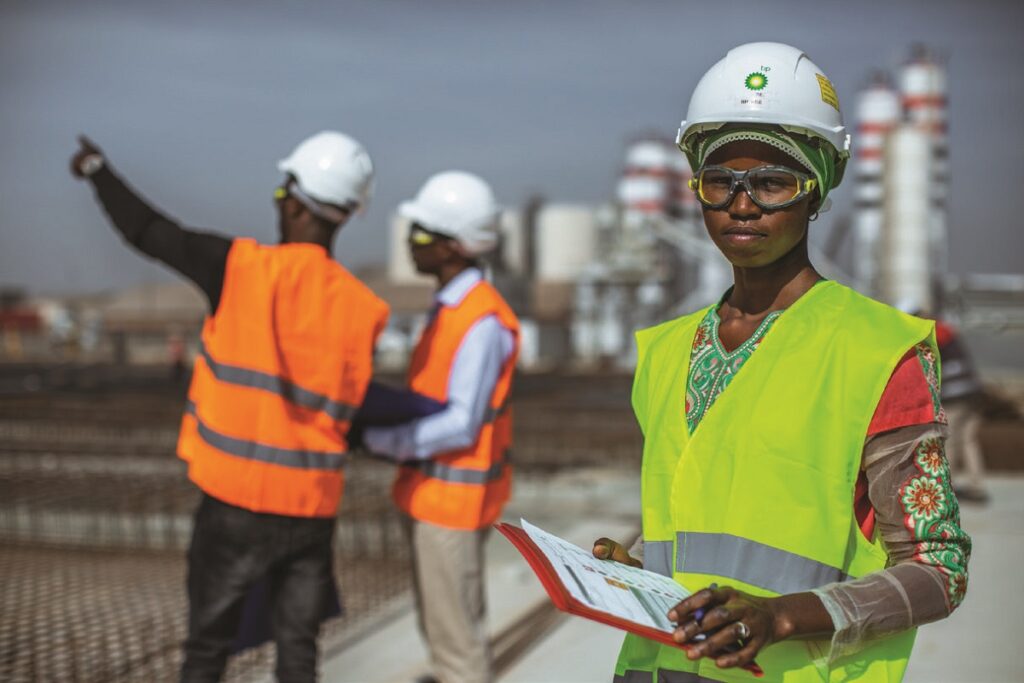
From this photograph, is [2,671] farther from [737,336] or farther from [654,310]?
[654,310]

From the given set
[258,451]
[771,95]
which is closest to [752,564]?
[771,95]

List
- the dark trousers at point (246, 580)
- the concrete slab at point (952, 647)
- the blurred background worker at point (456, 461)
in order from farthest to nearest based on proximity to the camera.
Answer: the concrete slab at point (952, 647)
the blurred background worker at point (456, 461)
the dark trousers at point (246, 580)

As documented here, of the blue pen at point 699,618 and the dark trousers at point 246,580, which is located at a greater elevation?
the blue pen at point 699,618

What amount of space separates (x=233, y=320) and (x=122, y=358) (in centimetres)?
4303

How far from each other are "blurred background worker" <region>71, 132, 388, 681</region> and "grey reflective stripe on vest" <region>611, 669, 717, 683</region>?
1637 mm

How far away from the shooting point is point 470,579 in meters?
3.92

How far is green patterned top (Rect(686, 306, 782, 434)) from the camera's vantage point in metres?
1.82

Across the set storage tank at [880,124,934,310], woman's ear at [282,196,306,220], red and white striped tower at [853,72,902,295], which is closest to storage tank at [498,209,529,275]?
red and white striped tower at [853,72,902,295]

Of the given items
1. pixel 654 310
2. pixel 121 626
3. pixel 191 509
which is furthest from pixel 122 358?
pixel 121 626

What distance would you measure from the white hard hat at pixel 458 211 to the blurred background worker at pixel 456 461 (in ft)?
0.73

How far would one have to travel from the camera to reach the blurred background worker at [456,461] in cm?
380

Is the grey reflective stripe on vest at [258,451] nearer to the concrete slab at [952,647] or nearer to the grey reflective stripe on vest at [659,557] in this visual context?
the grey reflective stripe on vest at [659,557]

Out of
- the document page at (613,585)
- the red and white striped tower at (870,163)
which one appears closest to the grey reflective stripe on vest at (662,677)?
the document page at (613,585)

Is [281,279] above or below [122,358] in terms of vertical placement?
above
